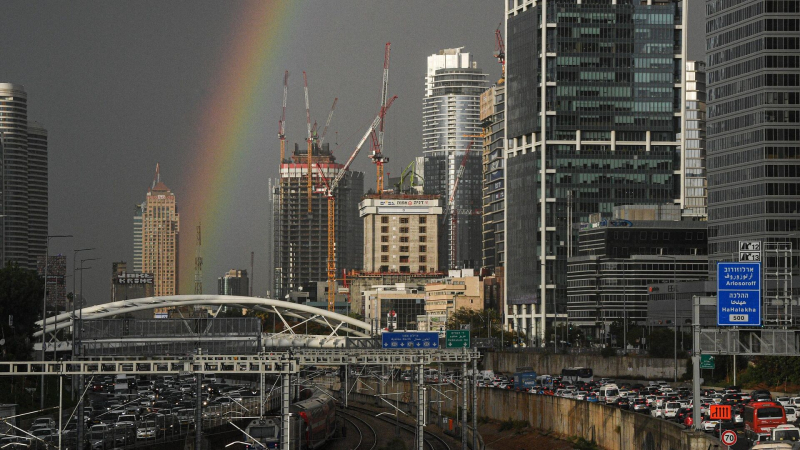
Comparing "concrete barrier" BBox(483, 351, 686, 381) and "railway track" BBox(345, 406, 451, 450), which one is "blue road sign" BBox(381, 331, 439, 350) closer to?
"railway track" BBox(345, 406, 451, 450)

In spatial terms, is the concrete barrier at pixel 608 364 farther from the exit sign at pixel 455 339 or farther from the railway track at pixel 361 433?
the railway track at pixel 361 433

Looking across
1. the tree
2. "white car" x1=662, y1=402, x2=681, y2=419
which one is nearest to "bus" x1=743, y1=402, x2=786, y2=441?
"white car" x1=662, y1=402, x2=681, y2=419

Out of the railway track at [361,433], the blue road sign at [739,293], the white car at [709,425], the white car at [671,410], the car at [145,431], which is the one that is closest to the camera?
the blue road sign at [739,293]

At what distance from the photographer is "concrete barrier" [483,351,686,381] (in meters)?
158

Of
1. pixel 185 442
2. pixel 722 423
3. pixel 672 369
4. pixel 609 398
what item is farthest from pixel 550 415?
pixel 672 369

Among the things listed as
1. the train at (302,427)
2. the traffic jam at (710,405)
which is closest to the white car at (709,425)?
the traffic jam at (710,405)

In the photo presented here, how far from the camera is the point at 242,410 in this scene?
111188 millimetres

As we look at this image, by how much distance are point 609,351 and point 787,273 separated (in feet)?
301

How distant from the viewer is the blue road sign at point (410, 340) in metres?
118

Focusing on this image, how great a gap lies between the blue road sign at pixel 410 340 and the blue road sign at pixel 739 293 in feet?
149

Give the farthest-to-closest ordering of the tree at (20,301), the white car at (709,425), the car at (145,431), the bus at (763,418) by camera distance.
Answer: the tree at (20,301), the car at (145,431), the white car at (709,425), the bus at (763,418)

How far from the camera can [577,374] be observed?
166125 millimetres

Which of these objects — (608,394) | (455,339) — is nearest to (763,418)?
(608,394)

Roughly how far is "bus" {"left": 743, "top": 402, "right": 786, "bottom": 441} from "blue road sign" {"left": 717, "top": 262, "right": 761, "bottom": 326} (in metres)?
6.20
